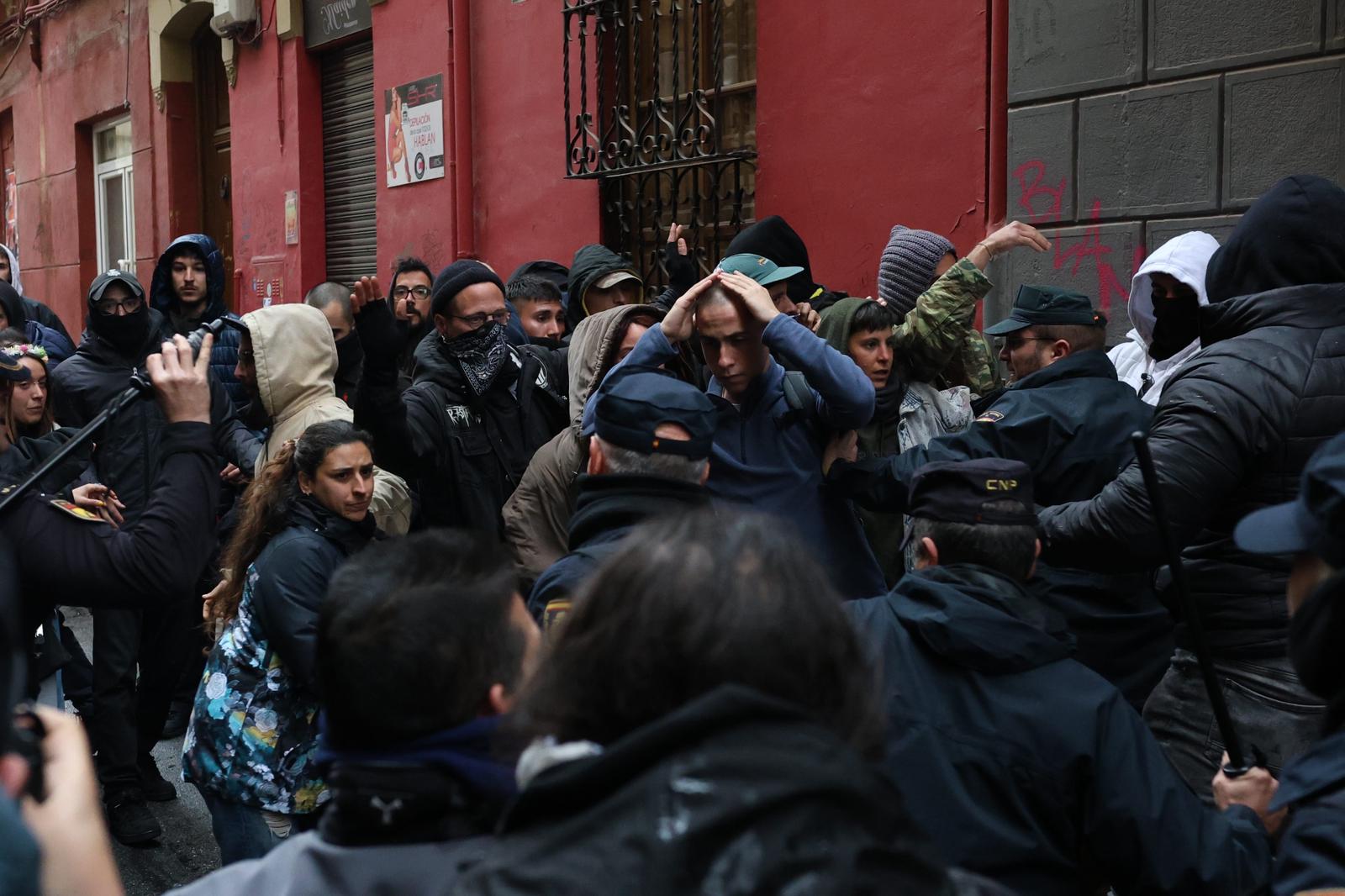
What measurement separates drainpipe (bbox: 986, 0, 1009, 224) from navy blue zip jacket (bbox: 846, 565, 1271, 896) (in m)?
4.54

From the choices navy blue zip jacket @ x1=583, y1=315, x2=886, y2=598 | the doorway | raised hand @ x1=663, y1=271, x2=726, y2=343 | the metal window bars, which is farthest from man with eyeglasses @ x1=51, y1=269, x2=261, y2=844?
the doorway

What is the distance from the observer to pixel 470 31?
33.3 ft

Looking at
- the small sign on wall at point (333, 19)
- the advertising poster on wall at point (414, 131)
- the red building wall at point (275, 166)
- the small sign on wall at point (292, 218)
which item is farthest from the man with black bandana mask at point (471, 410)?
the small sign on wall at point (292, 218)

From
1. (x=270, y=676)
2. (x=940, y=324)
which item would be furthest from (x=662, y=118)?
(x=270, y=676)

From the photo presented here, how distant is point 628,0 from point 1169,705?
21.2ft

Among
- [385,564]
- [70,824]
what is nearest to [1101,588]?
[385,564]

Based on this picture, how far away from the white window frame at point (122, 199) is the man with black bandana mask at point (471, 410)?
12232 mm

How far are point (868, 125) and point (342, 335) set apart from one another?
2.84 m

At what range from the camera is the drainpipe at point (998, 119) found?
6320 mm

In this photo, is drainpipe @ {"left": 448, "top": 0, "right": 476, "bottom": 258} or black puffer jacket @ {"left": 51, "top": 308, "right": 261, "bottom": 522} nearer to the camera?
black puffer jacket @ {"left": 51, "top": 308, "right": 261, "bottom": 522}

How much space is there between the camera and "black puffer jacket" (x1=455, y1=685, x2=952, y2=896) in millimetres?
1015

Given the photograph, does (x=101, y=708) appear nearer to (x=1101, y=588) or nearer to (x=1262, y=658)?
(x=1101, y=588)

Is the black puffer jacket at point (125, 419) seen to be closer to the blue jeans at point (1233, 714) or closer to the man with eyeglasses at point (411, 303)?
the man with eyeglasses at point (411, 303)

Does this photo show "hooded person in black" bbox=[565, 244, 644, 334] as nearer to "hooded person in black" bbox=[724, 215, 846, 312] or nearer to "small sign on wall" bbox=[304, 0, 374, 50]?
"hooded person in black" bbox=[724, 215, 846, 312]
